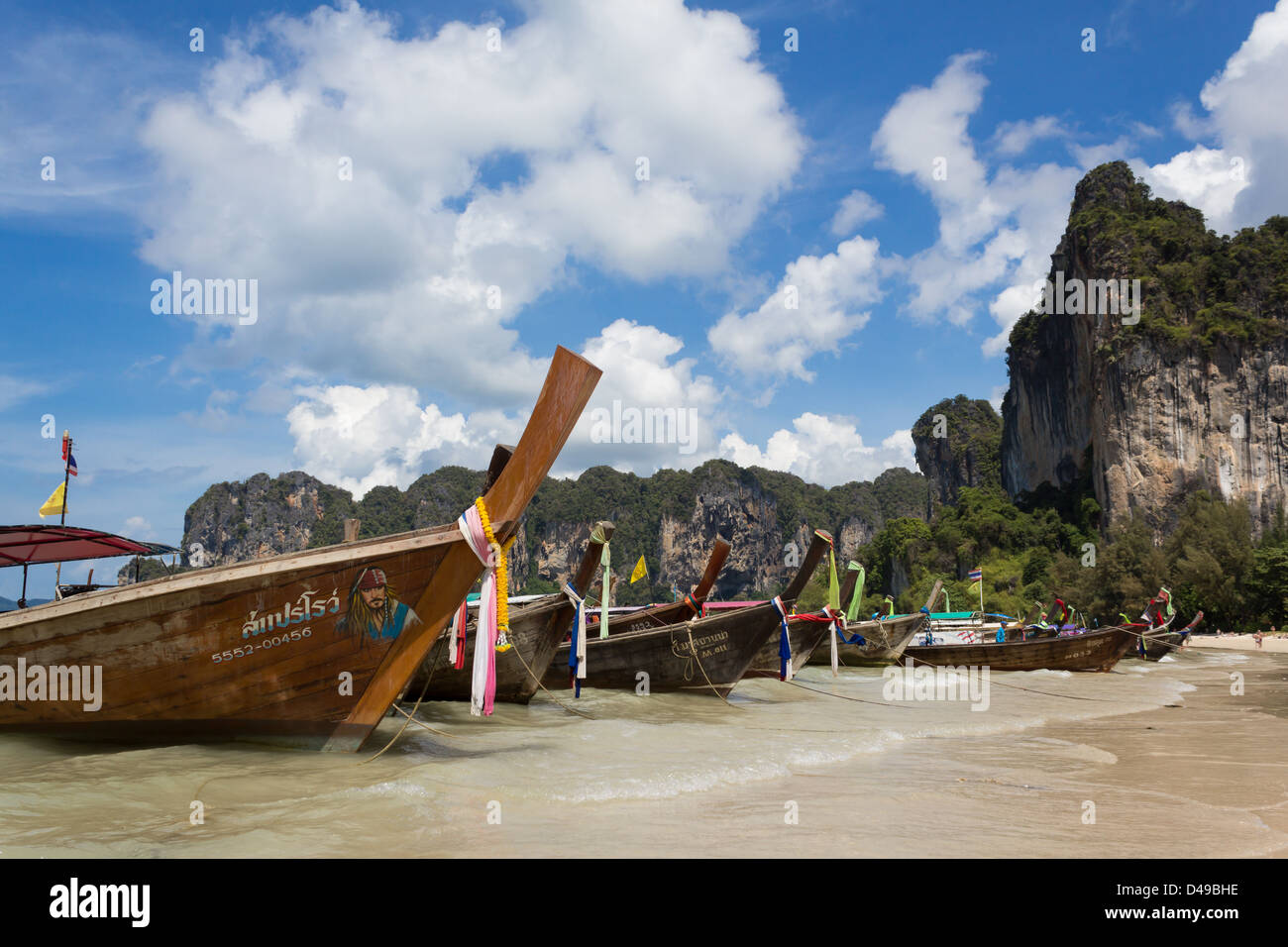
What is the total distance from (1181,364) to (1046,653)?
3913 cm

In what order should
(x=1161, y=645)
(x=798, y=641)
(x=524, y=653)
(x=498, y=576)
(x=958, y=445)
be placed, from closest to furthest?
(x=498, y=576) < (x=524, y=653) < (x=798, y=641) < (x=1161, y=645) < (x=958, y=445)

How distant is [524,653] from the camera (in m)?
9.92

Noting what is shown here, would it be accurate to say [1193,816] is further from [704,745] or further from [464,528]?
[464,528]

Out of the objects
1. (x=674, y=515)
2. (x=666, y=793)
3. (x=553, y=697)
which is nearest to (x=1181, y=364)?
(x=553, y=697)

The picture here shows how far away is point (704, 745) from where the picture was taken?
727 centimetres

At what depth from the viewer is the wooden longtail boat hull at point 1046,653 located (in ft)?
62.8

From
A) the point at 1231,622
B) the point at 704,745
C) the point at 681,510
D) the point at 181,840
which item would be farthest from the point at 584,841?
the point at 681,510

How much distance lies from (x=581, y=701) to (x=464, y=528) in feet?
17.3

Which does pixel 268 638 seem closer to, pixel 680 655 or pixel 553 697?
pixel 553 697

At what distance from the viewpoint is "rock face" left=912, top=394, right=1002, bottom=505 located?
8956 cm

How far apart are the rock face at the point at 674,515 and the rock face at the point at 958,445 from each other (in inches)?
458

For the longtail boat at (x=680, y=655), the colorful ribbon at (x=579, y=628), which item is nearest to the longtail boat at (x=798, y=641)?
the longtail boat at (x=680, y=655)

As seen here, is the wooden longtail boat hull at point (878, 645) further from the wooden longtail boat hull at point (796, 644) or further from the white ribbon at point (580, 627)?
the white ribbon at point (580, 627)

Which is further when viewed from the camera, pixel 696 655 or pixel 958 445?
pixel 958 445
